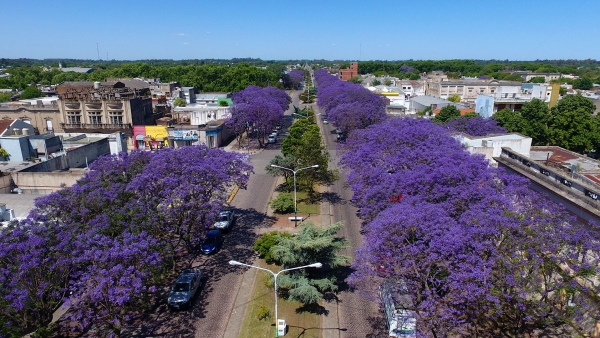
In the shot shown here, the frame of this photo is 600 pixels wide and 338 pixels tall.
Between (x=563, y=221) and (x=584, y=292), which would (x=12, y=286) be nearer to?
(x=584, y=292)

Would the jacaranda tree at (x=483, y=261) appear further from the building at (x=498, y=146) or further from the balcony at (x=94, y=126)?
the balcony at (x=94, y=126)

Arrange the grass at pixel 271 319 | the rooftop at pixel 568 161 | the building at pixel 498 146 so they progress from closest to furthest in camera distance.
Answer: the grass at pixel 271 319
the rooftop at pixel 568 161
the building at pixel 498 146

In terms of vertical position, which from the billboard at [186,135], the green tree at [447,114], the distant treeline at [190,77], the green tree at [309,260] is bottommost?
the green tree at [309,260]

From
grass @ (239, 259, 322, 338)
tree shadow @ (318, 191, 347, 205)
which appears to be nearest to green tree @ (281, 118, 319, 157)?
tree shadow @ (318, 191, 347, 205)

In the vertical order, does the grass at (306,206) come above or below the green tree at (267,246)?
below

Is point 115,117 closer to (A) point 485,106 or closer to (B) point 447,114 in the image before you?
(B) point 447,114

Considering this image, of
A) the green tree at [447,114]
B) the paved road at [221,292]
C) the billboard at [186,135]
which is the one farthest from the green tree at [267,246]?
the green tree at [447,114]

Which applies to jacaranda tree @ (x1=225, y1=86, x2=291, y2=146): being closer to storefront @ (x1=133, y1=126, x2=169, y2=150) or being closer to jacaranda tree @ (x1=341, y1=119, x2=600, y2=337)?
storefront @ (x1=133, y1=126, x2=169, y2=150)
